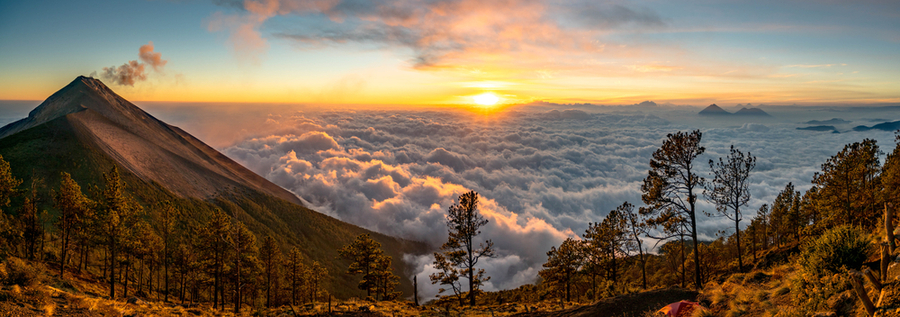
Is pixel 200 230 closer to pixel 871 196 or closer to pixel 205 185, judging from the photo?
pixel 871 196

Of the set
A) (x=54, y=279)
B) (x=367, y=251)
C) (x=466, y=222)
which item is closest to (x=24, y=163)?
(x=54, y=279)

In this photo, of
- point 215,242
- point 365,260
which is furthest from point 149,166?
point 365,260

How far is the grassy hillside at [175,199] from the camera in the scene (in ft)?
265

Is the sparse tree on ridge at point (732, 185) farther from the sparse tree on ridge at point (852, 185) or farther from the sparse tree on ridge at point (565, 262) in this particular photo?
the sparse tree on ridge at point (565, 262)

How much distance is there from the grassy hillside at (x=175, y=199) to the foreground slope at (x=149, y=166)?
179 millimetres

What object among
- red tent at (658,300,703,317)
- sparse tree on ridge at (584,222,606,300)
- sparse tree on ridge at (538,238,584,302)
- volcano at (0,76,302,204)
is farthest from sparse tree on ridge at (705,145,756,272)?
volcano at (0,76,302,204)

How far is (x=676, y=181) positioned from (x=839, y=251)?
1624 centimetres

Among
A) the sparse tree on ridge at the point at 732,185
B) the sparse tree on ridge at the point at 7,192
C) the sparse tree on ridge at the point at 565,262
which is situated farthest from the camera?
the sparse tree on ridge at the point at 565,262

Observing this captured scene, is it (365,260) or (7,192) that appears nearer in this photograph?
(7,192)

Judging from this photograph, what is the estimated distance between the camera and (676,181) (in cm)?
2311

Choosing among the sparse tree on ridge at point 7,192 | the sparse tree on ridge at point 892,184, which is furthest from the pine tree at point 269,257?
the sparse tree on ridge at point 892,184

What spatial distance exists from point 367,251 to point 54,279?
2818 cm

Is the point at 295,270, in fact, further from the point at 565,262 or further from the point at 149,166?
the point at 149,166

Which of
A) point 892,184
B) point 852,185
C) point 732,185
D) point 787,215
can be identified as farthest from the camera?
point 787,215
